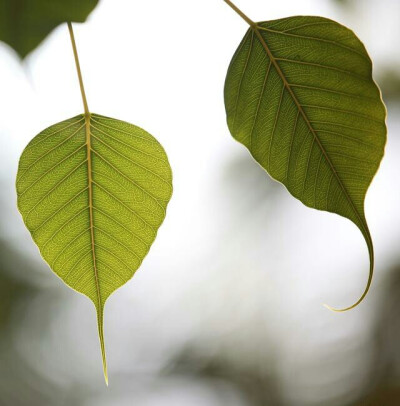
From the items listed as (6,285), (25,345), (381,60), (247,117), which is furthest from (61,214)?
(25,345)

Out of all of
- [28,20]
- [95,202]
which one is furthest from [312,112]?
[28,20]

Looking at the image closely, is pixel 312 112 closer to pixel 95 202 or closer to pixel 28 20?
pixel 95 202

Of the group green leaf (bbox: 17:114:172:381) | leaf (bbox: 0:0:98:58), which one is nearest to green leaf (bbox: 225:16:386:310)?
green leaf (bbox: 17:114:172:381)

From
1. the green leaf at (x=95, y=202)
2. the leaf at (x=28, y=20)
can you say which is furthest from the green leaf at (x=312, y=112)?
the leaf at (x=28, y=20)

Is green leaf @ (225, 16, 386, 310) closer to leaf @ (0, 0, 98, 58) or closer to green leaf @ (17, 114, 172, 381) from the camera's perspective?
green leaf @ (17, 114, 172, 381)

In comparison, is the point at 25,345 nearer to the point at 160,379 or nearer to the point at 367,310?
the point at 160,379
